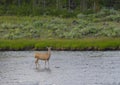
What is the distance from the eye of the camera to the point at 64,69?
32.5 m

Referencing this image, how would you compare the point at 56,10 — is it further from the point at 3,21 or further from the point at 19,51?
→ the point at 19,51

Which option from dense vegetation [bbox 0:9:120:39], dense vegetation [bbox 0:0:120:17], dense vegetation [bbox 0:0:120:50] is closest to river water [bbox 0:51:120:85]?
dense vegetation [bbox 0:0:120:50]

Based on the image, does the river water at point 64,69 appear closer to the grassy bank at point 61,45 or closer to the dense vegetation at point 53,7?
the grassy bank at point 61,45

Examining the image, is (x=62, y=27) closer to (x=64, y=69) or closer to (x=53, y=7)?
(x=53, y=7)

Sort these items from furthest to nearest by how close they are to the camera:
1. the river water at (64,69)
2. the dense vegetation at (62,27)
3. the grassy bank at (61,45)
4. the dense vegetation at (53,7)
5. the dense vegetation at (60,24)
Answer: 1. the dense vegetation at (53,7)
2. the dense vegetation at (62,27)
3. the dense vegetation at (60,24)
4. the grassy bank at (61,45)
5. the river water at (64,69)

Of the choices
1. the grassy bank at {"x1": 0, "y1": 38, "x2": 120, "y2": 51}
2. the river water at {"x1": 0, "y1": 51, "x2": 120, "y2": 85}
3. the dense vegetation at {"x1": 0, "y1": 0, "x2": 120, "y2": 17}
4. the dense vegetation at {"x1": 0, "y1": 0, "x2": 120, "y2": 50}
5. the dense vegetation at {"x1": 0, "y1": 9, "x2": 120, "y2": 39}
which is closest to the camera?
the river water at {"x1": 0, "y1": 51, "x2": 120, "y2": 85}


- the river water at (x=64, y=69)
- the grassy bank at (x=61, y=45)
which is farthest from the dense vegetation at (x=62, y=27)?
the river water at (x=64, y=69)

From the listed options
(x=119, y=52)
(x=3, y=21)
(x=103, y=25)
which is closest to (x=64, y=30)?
(x=103, y=25)

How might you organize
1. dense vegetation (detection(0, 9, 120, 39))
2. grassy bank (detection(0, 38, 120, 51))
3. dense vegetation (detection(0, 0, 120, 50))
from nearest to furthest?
grassy bank (detection(0, 38, 120, 51))
dense vegetation (detection(0, 0, 120, 50))
dense vegetation (detection(0, 9, 120, 39))

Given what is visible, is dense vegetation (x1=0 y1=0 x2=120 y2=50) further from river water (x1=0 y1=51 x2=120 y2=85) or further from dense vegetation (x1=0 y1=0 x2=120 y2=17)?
river water (x1=0 y1=51 x2=120 y2=85)

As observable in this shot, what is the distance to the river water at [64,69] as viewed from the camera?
27500mm

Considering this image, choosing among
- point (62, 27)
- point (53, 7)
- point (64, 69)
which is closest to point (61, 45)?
point (64, 69)

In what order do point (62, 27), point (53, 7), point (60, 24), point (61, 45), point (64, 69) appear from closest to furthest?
point (64, 69)
point (61, 45)
point (62, 27)
point (60, 24)
point (53, 7)

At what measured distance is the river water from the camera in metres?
27.5
